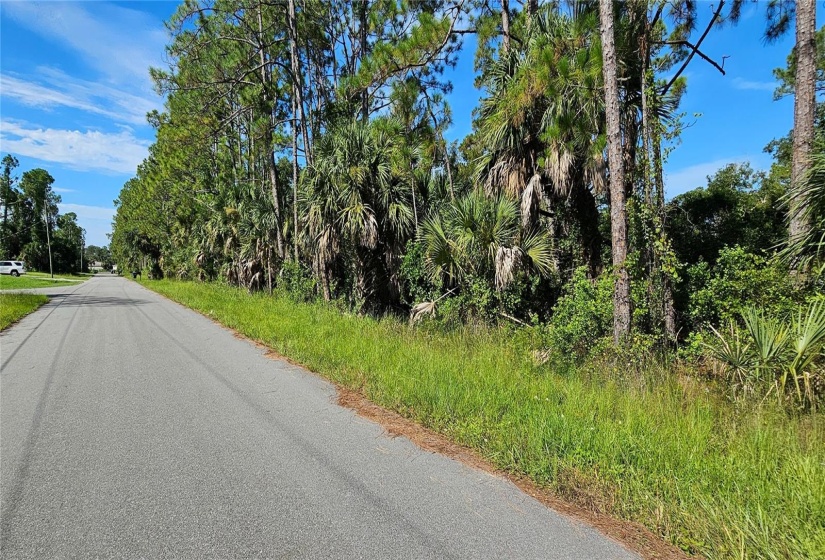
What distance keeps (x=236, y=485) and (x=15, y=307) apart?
16895mm

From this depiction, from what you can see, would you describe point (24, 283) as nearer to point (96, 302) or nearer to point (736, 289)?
point (96, 302)

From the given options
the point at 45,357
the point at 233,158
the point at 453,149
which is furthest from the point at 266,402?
the point at 233,158

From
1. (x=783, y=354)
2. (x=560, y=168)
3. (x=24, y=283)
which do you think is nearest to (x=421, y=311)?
(x=560, y=168)

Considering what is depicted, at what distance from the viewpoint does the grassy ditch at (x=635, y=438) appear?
2.64 m

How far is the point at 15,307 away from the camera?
1488 centimetres

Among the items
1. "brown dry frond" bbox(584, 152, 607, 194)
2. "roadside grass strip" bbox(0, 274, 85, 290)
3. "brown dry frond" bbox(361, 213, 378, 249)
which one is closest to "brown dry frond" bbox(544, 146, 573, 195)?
"brown dry frond" bbox(584, 152, 607, 194)

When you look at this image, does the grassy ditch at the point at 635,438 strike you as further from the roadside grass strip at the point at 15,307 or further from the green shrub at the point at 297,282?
the roadside grass strip at the point at 15,307

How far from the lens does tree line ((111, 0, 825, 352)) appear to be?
741 centimetres

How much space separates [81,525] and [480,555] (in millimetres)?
2605

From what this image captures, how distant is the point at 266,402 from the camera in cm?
541

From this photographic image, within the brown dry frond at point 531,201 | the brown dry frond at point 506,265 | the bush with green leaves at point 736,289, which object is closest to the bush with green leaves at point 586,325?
the bush with green leaves at point 736,289

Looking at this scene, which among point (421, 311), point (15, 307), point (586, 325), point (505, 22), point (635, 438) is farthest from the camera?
point (15, 307)

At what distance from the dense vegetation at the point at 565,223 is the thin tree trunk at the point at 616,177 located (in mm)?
31

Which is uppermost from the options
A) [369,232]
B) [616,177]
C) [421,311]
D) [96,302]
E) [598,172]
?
[598,172]
